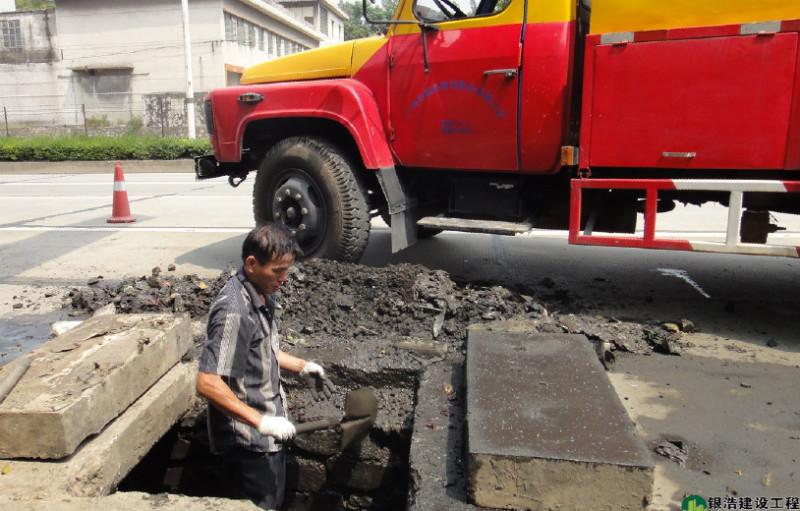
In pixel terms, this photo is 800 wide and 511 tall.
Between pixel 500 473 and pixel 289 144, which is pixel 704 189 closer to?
pixel 500 473

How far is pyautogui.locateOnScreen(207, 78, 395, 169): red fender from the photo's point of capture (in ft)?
16.5

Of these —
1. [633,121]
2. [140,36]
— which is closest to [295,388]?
[633,121]

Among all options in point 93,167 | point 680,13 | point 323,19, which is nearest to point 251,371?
point 680,13

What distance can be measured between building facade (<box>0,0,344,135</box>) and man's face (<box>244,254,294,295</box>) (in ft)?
94.7

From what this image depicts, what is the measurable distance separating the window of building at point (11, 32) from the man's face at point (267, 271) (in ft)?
123

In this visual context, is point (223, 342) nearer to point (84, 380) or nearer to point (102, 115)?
point (84, 380)

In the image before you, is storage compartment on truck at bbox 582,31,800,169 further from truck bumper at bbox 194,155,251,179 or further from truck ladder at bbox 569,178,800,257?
truck bumper at bbox 194,155,251,179

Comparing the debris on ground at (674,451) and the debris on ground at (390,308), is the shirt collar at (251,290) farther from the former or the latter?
the debris on ground at (674,451)

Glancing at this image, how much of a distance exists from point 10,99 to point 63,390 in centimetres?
3626

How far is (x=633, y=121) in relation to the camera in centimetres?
427

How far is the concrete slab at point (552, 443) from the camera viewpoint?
2.24m

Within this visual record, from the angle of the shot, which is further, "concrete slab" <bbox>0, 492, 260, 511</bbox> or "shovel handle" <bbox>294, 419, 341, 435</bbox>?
"shovel handle" <bbox>294, 419, 341, 435</bbox>

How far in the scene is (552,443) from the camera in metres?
2.37

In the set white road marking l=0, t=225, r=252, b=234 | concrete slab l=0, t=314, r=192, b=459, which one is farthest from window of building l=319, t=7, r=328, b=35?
concrete slab l=0, t=314, r=192, b=459
